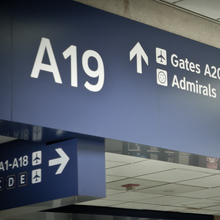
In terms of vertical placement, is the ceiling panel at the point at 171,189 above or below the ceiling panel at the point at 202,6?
below

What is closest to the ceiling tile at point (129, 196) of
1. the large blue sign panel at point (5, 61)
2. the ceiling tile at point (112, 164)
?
the ceiling tile at point (112, 164)

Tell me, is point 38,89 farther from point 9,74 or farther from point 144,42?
point 144,42

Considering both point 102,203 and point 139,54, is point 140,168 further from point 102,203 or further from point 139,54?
point 102,203

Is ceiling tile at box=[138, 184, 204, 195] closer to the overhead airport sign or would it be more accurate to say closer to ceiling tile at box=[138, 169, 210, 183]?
ceiling tile at box=[138, 169, 210, 183]

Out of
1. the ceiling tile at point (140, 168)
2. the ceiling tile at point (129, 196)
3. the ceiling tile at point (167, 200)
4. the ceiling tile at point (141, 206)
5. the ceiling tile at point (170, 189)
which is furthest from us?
the ceiling tile at point (141, 206)

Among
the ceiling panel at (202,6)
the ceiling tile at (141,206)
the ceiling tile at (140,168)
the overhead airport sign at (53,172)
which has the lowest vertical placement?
the overhead airport sign at (53,172)

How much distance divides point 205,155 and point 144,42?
1112 millimetres

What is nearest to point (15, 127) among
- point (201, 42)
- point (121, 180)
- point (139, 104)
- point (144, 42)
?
point (139, 104)

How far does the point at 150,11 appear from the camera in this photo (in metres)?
5.05

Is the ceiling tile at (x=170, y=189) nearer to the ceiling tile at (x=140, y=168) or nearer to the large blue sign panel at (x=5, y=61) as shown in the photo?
the ceiling tile at (x=140, y=168)

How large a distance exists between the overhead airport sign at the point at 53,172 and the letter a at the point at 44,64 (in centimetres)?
55

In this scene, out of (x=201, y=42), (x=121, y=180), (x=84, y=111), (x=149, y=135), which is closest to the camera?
(x=84, y=111)

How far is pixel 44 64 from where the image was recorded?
4.11 m

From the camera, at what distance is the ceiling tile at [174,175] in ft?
24.3
